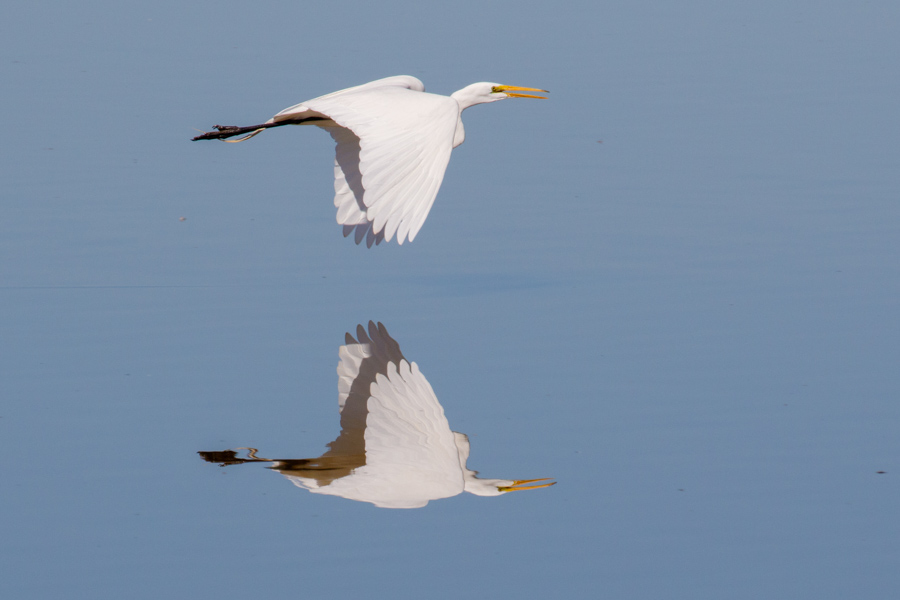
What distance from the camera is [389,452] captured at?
16.1ft

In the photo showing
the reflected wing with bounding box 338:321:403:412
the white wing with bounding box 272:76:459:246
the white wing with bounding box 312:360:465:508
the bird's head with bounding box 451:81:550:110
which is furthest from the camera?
the bird's head with bounding box 451:81:550:110

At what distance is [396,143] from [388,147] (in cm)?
4

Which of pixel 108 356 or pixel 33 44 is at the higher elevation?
pixel 33 44

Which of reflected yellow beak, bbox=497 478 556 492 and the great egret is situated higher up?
the great egret

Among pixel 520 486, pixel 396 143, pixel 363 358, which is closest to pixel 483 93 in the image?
pixel 396 143

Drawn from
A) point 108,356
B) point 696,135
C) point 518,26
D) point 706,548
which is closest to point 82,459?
point 108,356

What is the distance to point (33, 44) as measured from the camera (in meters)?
11.9

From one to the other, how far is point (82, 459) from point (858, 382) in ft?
10.4

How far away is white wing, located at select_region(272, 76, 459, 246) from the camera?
5262 millimetres

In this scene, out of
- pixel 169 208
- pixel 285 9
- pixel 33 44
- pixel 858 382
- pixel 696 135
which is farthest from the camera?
pixel 285 9

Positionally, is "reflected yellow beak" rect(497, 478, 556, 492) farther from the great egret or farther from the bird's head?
the bird's head

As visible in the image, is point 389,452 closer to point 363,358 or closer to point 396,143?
point 363,358

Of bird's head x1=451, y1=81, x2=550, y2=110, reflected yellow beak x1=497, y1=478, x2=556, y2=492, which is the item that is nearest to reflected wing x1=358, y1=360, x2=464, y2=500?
reflected yellow beak x1=497, y1=478, x2=556, y2=492

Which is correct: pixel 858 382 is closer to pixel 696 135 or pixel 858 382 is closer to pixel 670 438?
pixel 670 438
